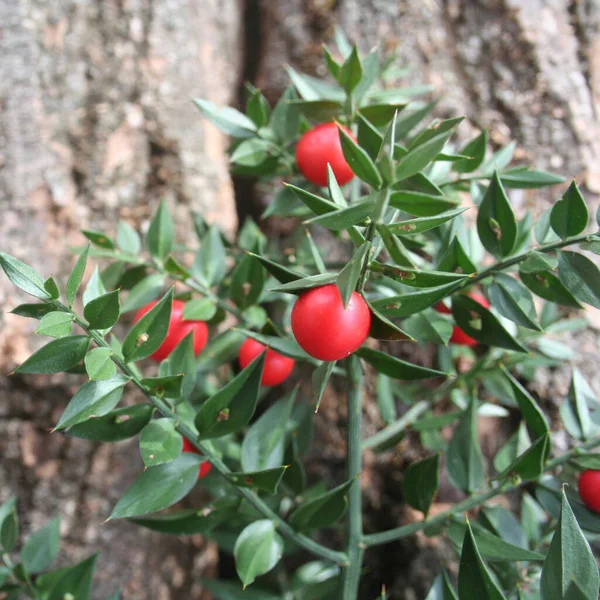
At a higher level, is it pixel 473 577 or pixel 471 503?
pixel 473 577

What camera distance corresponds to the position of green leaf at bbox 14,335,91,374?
2.53ft

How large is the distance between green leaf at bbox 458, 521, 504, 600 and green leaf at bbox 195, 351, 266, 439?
1.22 feet

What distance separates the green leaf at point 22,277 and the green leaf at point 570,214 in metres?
0.78

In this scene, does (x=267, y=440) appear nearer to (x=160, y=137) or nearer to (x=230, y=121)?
(x=230, y=121)

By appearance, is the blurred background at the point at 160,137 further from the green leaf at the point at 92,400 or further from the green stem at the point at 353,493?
the green leaf at the point at 92,400

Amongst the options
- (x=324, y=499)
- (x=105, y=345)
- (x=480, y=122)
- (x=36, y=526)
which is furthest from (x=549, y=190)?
(x=36, y=526)

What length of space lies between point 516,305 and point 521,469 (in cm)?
28

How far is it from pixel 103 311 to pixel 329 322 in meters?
0.32

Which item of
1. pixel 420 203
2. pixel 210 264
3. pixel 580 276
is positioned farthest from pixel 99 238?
pixel 580 276

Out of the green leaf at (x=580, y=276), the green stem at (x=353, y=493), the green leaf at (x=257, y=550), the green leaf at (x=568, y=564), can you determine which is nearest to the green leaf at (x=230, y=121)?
the green stem at (x=353, y=493)

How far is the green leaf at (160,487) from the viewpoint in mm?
833

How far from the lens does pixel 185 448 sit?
101cm

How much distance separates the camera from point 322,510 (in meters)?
0.96

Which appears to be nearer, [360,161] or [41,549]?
[360,161]
